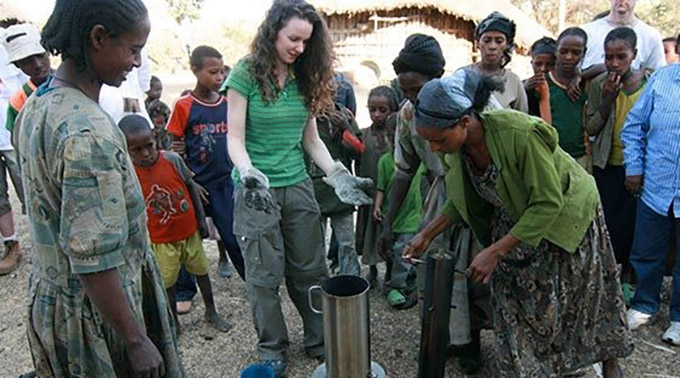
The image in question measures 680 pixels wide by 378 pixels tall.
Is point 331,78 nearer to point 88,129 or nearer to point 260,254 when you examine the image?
point 260,254

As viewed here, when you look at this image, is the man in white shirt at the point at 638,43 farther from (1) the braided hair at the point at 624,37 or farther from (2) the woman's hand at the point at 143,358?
(2) the woman's hand at the point at 143,358

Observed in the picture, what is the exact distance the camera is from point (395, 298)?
11.4 feet

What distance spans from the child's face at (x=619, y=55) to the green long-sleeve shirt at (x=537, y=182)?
143cm

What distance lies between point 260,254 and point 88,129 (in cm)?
144

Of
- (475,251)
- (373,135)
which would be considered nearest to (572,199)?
(475,251)

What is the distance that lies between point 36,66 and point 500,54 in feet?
9.58

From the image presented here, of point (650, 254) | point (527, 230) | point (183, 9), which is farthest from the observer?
point (183, 9)

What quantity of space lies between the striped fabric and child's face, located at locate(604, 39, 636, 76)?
23 cm

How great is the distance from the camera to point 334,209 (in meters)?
3.49

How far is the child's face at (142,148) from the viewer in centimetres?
278

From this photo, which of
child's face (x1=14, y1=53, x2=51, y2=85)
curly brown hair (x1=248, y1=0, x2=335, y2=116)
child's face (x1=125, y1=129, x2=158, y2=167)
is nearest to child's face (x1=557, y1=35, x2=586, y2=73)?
curly brown hair (x1=248, y1=0, x2=335, y2=116)

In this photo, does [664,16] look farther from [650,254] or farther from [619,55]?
[650,254]

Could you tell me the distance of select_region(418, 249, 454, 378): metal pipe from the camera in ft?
6.88

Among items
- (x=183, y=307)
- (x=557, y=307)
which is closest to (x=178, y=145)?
(x=183, y=307)
